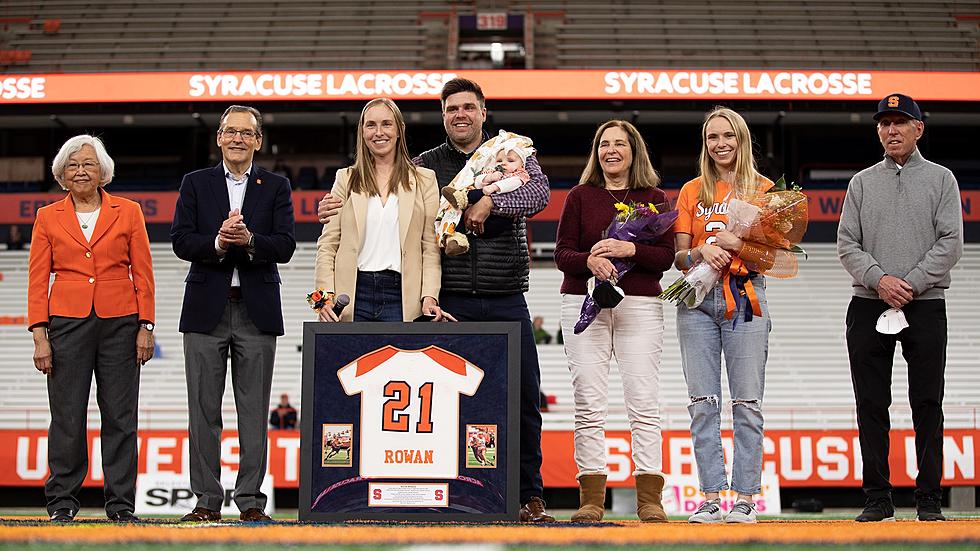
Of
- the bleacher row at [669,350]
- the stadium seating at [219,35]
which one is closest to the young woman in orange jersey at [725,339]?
the bleacher row at [669,350]

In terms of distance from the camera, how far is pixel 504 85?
1691 centimetres

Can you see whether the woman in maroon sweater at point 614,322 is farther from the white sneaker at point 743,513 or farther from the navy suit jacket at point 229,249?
the navy suit jacket at point 229,249

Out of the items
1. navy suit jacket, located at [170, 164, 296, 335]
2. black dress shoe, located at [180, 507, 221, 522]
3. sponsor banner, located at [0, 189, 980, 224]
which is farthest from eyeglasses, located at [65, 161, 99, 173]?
sponsor banner, located at [0, 189, 980, 224]

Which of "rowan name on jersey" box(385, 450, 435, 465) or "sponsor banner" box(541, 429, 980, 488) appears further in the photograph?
"sponsor banner" box(541, 429, 980, 488)

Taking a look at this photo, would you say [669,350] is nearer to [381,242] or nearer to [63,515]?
[381,242]

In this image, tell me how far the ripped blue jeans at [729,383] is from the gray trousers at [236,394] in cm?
205

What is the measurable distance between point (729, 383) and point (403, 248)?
64.7 inches

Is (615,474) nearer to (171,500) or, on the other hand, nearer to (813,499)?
(813,499)

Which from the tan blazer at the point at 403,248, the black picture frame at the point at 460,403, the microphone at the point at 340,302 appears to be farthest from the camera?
the tan blazer at the point at 403,248

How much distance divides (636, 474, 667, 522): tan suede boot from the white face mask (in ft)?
4.20

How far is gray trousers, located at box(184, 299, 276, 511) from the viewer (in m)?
4.89

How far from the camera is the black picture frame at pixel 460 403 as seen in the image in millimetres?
4152

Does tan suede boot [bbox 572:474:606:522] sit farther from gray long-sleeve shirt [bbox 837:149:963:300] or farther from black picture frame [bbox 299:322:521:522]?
gray long-sleeve shirt [bbox 837:149:963:300]

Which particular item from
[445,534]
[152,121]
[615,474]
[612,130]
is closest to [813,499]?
[615,474]
